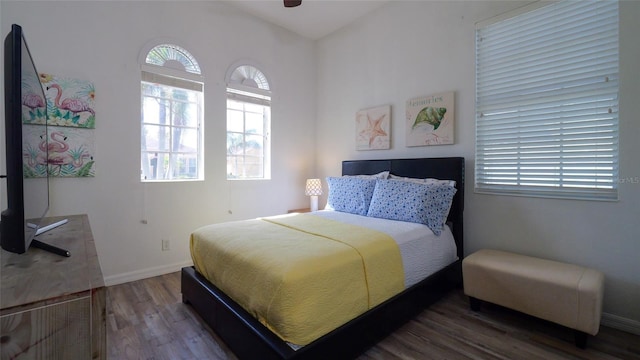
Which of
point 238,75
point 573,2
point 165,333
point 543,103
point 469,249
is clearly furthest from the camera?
point 238,75

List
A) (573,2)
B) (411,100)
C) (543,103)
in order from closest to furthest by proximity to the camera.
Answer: (573,2), (543,103), (411,100)

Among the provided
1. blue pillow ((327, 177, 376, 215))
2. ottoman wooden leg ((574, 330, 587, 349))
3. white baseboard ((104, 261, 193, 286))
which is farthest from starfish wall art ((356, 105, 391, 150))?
white baseboard ((104, 261, 193, 286))

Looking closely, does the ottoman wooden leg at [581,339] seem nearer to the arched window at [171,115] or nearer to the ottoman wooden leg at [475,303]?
the ottoman wooden leg at [475,303]

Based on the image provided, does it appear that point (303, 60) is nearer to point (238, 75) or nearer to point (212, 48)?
point (238, 75)

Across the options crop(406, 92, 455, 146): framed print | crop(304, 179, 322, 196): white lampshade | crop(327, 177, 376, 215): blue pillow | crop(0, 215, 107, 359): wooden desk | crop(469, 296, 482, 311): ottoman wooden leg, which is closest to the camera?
crop(0, 215, 107, 359): wooden desk

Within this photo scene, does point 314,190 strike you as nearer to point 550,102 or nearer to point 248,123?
point 248,123

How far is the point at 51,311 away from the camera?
2.23ft

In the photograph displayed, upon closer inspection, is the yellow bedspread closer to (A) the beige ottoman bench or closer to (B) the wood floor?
(B) the wood floor

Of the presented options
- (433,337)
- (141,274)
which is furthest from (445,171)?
(141,274)

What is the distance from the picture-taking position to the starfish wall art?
334 cm

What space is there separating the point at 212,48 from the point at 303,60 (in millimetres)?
1398

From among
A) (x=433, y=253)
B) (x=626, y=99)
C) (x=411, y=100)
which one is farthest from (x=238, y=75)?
(x=626, y=99)

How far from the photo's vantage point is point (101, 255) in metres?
2.60

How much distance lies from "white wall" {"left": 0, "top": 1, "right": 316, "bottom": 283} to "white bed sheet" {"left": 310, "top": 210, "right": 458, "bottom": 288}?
Result: 5.49 ft
